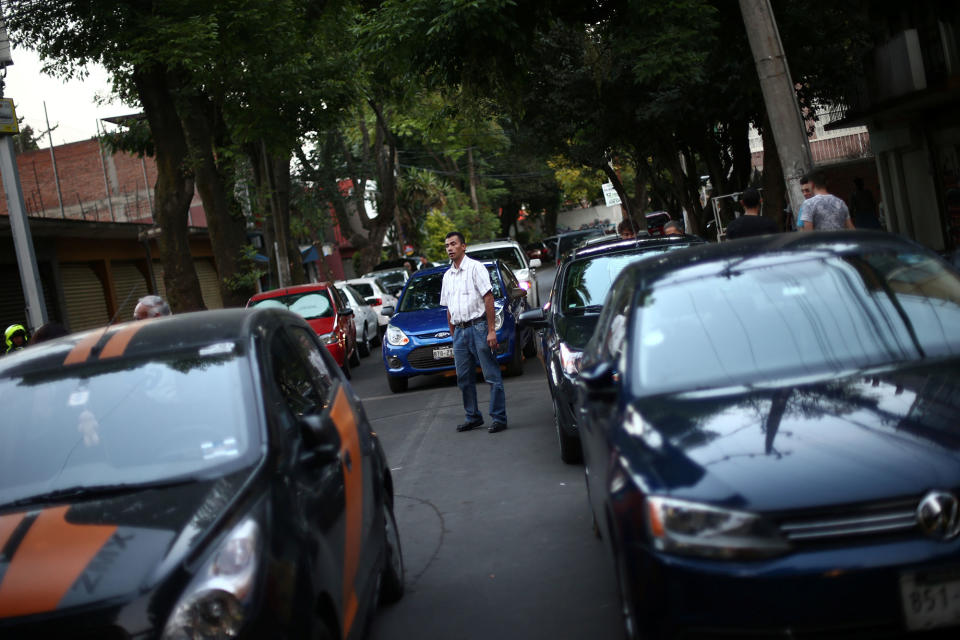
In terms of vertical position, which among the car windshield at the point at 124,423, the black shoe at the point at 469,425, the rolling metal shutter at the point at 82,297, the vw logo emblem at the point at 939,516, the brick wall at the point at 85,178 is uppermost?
the brick wall at the point at 85,178

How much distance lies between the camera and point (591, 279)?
957 centimetres

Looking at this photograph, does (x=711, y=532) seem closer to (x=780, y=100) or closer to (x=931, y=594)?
(x=931, y=594)

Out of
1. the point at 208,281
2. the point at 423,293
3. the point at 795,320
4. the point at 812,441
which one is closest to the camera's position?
the point at 812,441

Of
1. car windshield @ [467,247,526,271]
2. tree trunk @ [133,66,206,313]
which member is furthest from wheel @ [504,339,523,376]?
car windshield @ [467,247,526,271]

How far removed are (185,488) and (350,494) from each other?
0.90 meters

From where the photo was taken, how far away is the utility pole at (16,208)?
12.5 metres

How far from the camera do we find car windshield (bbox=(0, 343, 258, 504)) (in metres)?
3.65

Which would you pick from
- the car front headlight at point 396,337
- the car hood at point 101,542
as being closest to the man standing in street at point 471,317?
the car front headlight at point 396,337

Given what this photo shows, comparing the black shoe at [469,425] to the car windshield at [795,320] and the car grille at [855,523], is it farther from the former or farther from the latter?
the car grille at [855,523]

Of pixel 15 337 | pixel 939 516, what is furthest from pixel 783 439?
pixel 15 337

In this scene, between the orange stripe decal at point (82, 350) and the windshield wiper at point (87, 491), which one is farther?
the orange stripe decal at point (82, 350)

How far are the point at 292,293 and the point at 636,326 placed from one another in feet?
46.6

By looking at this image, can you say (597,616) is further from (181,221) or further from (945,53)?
(945,53)

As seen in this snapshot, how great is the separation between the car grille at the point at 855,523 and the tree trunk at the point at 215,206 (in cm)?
1803
